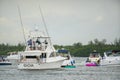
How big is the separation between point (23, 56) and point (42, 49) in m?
3.70

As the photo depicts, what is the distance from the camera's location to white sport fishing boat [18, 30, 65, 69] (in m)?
87.1

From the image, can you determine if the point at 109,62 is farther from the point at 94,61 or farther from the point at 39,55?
the point at 39,55

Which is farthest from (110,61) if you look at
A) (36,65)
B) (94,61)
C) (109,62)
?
(36,65)

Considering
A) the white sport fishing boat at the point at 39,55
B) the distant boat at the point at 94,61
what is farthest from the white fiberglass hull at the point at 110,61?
the white sport fishing boat at the point at 39,55

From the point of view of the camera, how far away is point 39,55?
286 ft

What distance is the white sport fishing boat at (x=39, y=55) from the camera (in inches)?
3430

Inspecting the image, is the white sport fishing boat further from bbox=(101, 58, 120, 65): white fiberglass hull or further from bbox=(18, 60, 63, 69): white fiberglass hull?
bbox=(101, 58, 120, 65): white fiberglass hull

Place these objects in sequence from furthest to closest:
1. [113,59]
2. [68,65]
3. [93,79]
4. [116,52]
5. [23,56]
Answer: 1. [116,52]
2. [113,59]
3. [68,65]
4. [23,56]
5. [93,79]

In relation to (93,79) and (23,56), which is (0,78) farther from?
(23,56)

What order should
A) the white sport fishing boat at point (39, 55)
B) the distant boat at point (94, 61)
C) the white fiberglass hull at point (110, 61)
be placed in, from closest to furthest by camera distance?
the white sport fishing boat at point (39, 55)
the white fiberglass hull at point (110, 61)
the distant boat at point (94, 61)

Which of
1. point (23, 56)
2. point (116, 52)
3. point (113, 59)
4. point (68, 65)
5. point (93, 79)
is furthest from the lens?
point (116, 52)

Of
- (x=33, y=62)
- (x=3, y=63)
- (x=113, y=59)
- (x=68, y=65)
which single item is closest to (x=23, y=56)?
(x=33, y=62)

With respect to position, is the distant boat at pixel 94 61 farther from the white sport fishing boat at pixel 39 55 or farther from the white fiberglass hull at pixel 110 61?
the white sport fishing boat at pixel 39 55

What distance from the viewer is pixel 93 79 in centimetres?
6894
